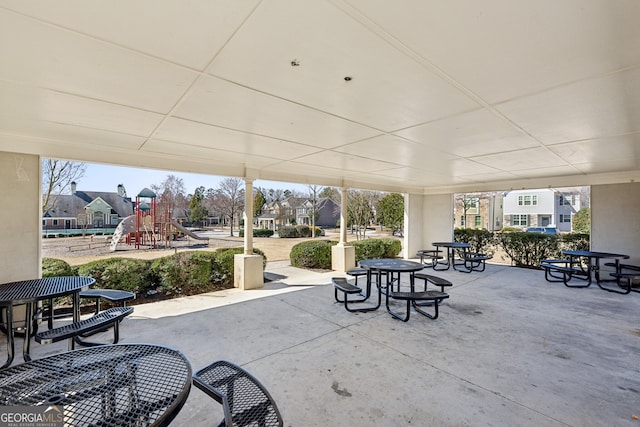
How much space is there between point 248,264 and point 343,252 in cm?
290

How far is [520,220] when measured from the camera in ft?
91.9

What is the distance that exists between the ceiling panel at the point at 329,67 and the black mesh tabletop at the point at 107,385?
1903 mm

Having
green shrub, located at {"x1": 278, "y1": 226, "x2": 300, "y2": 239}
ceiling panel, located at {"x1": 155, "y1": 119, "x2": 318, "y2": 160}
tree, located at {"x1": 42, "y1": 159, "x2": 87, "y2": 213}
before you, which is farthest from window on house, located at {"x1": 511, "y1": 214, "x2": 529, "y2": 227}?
tree, located at {"x1": 42, "y1": 159, "x2": 87, "y2": 213}

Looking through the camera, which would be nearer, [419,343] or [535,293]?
[419,343]

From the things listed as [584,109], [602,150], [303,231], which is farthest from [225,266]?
[303,231]

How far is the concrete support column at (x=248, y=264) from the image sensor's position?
5926 millimetres

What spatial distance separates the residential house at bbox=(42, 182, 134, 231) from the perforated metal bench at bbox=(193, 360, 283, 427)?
2651 cm

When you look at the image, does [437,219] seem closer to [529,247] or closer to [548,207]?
[529,247]

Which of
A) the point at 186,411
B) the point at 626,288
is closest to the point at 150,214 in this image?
the point at 186,411

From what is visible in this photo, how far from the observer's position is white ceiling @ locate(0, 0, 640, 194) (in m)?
1.43

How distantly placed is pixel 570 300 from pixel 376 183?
5.28 m

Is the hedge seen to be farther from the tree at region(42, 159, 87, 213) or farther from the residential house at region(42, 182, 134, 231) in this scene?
the residential house at region(42, 182, 134, 231)

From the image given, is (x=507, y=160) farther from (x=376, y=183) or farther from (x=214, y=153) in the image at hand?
(x=214, y=153)

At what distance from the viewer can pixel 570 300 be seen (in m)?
5.19
